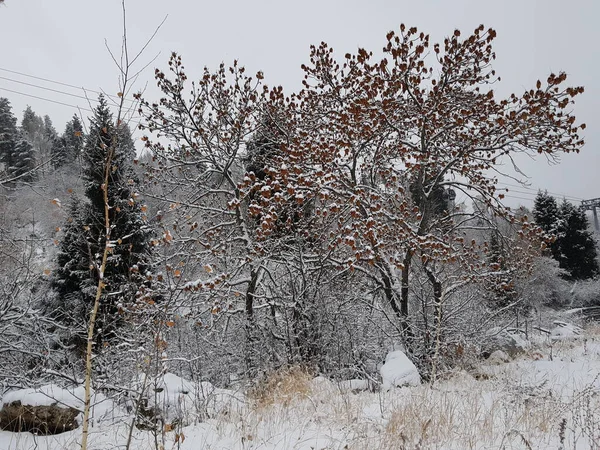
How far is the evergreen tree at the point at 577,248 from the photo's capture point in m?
26.4

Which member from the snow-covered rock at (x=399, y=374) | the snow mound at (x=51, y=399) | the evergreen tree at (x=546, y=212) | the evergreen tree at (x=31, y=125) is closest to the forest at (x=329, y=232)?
the snow-covered rock at (x=399, y=374)

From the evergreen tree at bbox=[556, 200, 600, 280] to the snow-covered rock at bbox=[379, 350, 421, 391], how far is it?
2599cm

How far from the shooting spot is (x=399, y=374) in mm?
5789

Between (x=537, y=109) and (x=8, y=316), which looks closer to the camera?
(x=8, y=316)

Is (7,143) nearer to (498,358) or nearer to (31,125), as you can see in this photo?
(31,125)

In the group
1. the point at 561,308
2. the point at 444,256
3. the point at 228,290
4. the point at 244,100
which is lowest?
the point at 561,308

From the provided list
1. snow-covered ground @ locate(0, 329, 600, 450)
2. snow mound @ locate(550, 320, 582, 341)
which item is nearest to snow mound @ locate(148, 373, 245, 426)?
snow-covered ground @ locate(0, 329, 600, 450)

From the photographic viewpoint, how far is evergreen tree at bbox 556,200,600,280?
86.5ft

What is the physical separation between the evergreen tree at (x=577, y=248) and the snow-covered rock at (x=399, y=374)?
85.3ft

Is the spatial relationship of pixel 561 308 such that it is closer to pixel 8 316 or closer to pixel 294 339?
pixel 294 339

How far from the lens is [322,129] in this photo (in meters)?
8.92

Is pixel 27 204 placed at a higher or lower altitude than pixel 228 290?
higher

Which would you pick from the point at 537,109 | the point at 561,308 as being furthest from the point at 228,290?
the point at 561,308

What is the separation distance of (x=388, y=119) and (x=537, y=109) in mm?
2616
